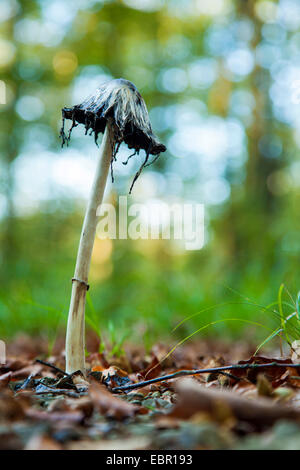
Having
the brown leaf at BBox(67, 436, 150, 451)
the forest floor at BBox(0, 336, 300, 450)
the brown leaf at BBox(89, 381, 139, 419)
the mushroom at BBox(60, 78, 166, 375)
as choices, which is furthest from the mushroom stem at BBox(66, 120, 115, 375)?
the brown leaf at BBox(67, 436, 150, 451)

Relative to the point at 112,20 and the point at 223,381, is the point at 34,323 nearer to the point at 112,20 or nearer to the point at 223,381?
the point at 223,381

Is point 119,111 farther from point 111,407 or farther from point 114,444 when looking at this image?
point 114,444

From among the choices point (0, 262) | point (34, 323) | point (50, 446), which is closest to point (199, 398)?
point (50, 446)

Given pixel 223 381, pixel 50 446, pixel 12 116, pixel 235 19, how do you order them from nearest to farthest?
pixel 50 446, pixel 223 381, pixel 235 19, pixel 12 116

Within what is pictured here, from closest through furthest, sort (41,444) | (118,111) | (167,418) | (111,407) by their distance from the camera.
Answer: (41,444), (167,418), (111,407), (118,111)

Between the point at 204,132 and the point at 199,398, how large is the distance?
1219cm

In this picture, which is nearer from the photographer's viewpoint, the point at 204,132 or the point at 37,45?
the point at 37,45

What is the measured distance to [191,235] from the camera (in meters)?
12.5

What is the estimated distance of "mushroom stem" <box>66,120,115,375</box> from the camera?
1.80m

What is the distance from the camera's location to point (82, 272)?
1.82 meters

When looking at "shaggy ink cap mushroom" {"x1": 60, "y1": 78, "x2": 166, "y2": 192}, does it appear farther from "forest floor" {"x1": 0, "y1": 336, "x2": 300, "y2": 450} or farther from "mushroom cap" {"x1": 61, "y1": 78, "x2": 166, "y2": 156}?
"forest floor" {"x1": 0, "y1": 336, "x2": 300, "y2": 450}

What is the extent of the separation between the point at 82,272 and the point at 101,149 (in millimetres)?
634

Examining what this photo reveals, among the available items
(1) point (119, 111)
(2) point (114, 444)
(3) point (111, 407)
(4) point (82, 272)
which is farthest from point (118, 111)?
(2) point (114, 444)

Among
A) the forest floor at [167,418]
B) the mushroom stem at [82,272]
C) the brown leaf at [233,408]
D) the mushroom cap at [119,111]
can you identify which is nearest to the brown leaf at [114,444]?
the forest floor at [167,418]
